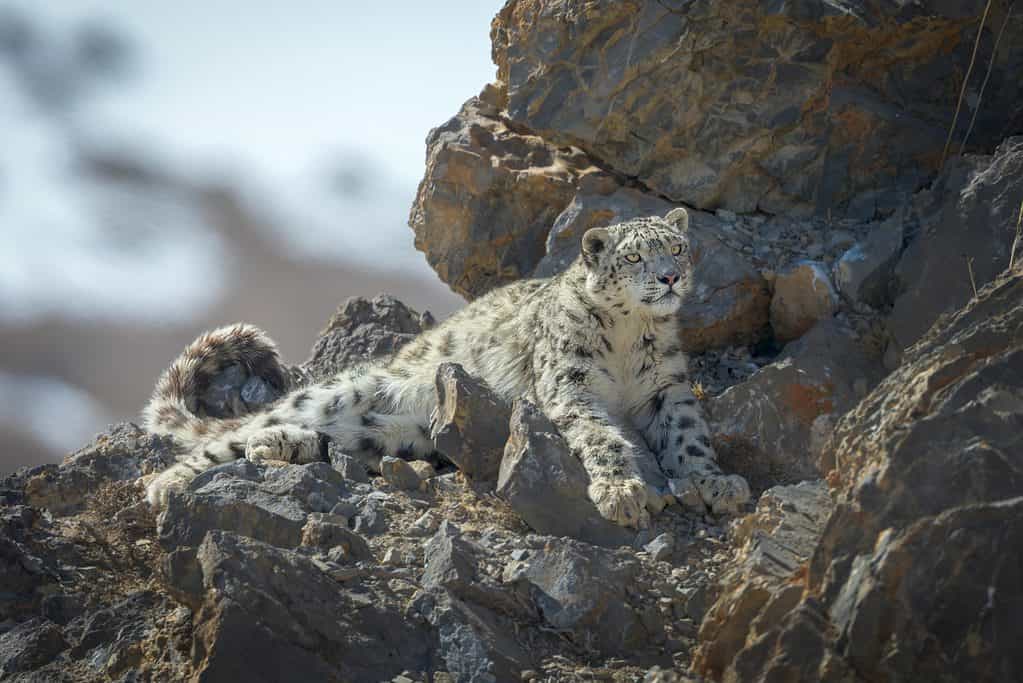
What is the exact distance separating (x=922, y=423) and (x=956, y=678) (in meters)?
0.94

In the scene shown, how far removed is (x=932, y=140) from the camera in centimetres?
844

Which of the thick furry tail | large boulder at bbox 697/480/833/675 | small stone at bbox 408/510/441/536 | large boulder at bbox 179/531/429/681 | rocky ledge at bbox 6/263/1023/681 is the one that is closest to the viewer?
rocky ledge at bbox 6/263/1023/681

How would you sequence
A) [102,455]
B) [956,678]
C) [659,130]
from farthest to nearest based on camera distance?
[659,130] < [102,455] < [956,678]

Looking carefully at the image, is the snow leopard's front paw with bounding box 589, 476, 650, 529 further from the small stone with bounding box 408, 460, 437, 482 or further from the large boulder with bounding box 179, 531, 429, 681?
the large boulder with bounding box 179, 531, 429, 681

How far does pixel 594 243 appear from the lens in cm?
724

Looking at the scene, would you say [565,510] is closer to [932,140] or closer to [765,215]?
[765,215]

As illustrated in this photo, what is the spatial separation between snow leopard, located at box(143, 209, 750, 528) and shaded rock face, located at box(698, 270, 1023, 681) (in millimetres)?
1960

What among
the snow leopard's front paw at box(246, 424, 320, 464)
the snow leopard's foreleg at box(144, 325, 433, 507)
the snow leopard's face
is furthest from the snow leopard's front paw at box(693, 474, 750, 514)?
the snow leopard's front paw at box(246, 424, 320, 464)

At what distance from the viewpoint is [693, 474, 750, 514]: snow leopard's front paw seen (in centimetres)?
609

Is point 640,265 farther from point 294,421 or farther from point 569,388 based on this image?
point 294,421

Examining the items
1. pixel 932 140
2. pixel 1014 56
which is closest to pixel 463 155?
pixel 932 140

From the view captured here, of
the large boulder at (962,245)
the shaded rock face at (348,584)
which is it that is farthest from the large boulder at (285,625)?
the large boulder at (962,245)

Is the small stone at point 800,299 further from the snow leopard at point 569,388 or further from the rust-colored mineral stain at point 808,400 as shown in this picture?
the snow leopard at point 569,388

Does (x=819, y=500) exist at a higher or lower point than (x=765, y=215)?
lower
